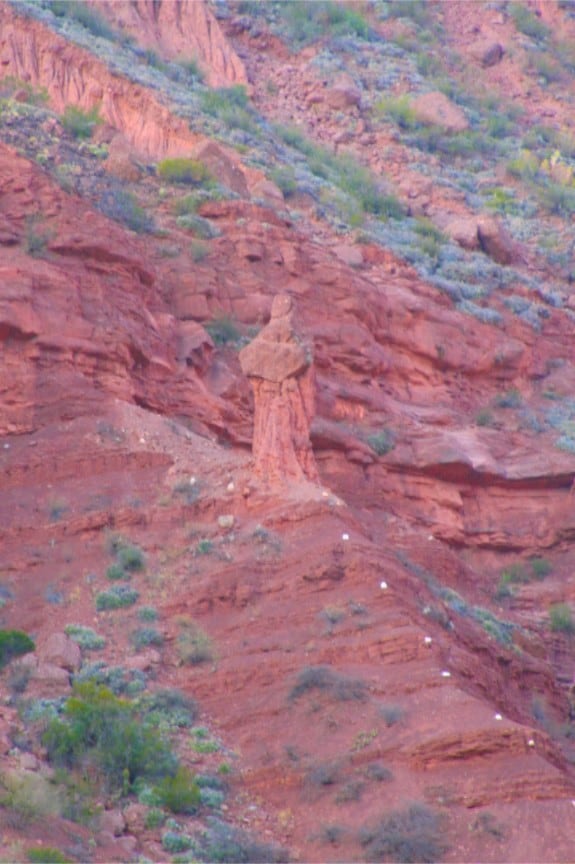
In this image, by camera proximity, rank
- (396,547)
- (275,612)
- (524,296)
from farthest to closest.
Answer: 1. (524,296)
2. (396,547)
3. (275,612)

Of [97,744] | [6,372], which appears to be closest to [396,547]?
[6,372]

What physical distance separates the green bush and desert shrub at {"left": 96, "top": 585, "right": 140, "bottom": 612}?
4.82m

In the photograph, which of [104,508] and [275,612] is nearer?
[275,612]

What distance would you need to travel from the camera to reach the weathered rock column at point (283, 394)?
3441 cm

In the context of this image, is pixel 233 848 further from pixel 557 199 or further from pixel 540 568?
pixel 557 199

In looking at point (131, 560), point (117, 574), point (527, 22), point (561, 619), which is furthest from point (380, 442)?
point (527, 22)

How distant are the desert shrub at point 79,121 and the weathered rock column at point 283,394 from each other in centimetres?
1403

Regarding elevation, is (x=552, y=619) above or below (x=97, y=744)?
below

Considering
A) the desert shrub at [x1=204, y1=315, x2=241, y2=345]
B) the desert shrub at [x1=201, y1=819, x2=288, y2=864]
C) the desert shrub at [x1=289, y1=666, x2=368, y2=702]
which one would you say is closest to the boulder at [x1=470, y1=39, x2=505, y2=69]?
the desert shrub at [x1=204, y1=315, x2=241, y2=345]

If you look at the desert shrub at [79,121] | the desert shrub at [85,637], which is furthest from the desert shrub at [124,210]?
the desert shrub at [85,637]

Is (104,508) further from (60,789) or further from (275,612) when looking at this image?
(60,789)

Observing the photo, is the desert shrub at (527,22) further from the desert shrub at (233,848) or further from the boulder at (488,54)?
the desert shrub at (233,848)

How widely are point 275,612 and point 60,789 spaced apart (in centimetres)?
589

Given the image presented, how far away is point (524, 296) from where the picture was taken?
2062 inches
